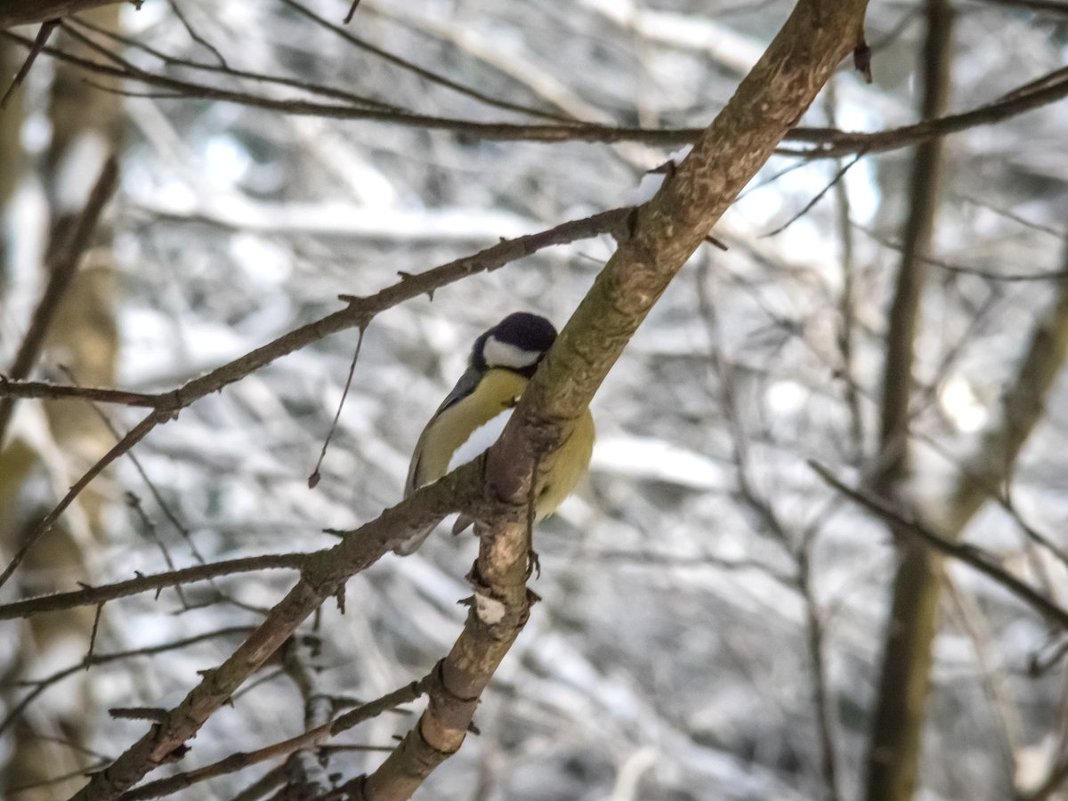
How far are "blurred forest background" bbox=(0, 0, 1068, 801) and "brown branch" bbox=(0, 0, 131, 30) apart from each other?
46cm

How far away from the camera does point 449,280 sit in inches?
30.5

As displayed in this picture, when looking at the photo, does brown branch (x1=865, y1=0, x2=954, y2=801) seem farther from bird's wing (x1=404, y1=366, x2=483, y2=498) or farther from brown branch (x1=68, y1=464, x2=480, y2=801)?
brown branch (x1=68, y1=464, x2=480, y2=801)

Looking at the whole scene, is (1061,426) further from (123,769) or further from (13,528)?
(123,769)

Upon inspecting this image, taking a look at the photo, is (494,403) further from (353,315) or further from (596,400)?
(596,400)

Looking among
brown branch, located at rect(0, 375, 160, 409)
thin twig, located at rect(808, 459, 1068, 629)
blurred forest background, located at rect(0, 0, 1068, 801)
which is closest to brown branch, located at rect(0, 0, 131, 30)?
brown branch, located at rect(0, 375, 160, 409)

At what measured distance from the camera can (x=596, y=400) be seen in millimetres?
4426

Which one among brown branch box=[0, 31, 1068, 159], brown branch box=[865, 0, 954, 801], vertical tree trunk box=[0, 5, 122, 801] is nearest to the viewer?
brown branch box=[0, 31, 1068, 159]

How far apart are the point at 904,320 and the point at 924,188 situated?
26cm

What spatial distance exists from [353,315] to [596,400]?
3.66 metres

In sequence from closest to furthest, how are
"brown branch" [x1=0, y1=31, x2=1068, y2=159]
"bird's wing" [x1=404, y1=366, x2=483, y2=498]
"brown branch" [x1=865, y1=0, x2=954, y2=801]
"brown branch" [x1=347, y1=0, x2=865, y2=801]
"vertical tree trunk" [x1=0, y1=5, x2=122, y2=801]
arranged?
"brown branch" [x1=347, y1=0, x2=865, y2=801], "brown branch" [x1=0, y1=31, x2=1068, y2=159], "bird's wing" [x1=404, y1=366, x2=483, y2=498], "brown branch" [x1=865, y1=0, x2=954, y2=801], "vertical tree trunk" [x1=0, y1=5, x2=122, y2=801]

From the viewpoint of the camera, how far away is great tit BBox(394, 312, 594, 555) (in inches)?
52.8

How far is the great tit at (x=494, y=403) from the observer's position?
1.34 metres

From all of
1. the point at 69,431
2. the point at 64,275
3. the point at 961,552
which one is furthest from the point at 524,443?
the point at 69,431

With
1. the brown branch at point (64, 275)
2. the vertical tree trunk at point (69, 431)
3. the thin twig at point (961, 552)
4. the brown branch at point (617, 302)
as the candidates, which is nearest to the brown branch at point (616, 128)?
the brown branch at point (64, 275)
